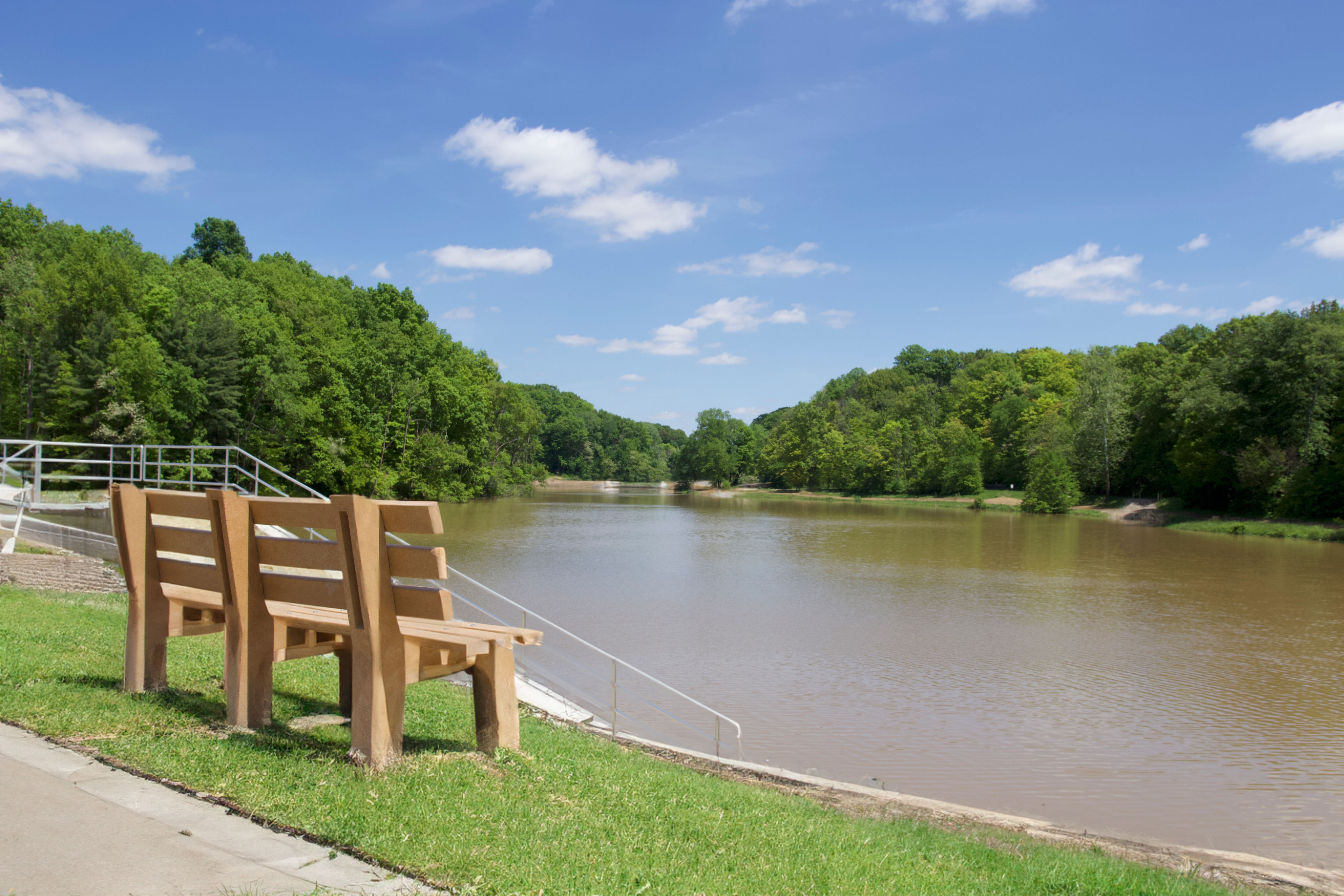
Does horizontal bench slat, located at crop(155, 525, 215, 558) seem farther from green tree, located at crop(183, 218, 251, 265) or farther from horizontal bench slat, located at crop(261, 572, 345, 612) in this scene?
green tree, located at crop(183, 218, 251, 265)

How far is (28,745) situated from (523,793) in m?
2.41

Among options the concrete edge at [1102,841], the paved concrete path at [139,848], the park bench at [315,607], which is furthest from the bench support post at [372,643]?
the concrete edge at [1102,841]

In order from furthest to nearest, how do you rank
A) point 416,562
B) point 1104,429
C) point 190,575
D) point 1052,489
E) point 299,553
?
point 1104,429, point 1052,489, point 190,575, point 299,553, point 416,562

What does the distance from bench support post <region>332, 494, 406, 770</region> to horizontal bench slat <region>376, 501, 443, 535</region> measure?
0.16 ft

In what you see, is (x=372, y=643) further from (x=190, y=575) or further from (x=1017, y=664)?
(x=1017, y=664)

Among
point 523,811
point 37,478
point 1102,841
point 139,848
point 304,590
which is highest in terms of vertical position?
point 37,478

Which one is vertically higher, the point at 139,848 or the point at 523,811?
the point at 139,848

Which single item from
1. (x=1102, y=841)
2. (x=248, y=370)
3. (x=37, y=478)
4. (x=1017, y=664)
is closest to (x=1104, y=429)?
(x=1017, y=664)

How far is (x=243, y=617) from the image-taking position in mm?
4496

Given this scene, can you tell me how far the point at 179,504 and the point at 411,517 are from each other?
5.99 ft

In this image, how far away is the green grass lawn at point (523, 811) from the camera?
126 inches

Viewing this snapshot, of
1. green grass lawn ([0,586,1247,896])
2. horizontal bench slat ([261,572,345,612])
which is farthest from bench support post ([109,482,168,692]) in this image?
horizontal bench slat ([261,572,345,612])

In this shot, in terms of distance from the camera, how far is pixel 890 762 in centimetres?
895

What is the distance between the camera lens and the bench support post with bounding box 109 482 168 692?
16.2ft
